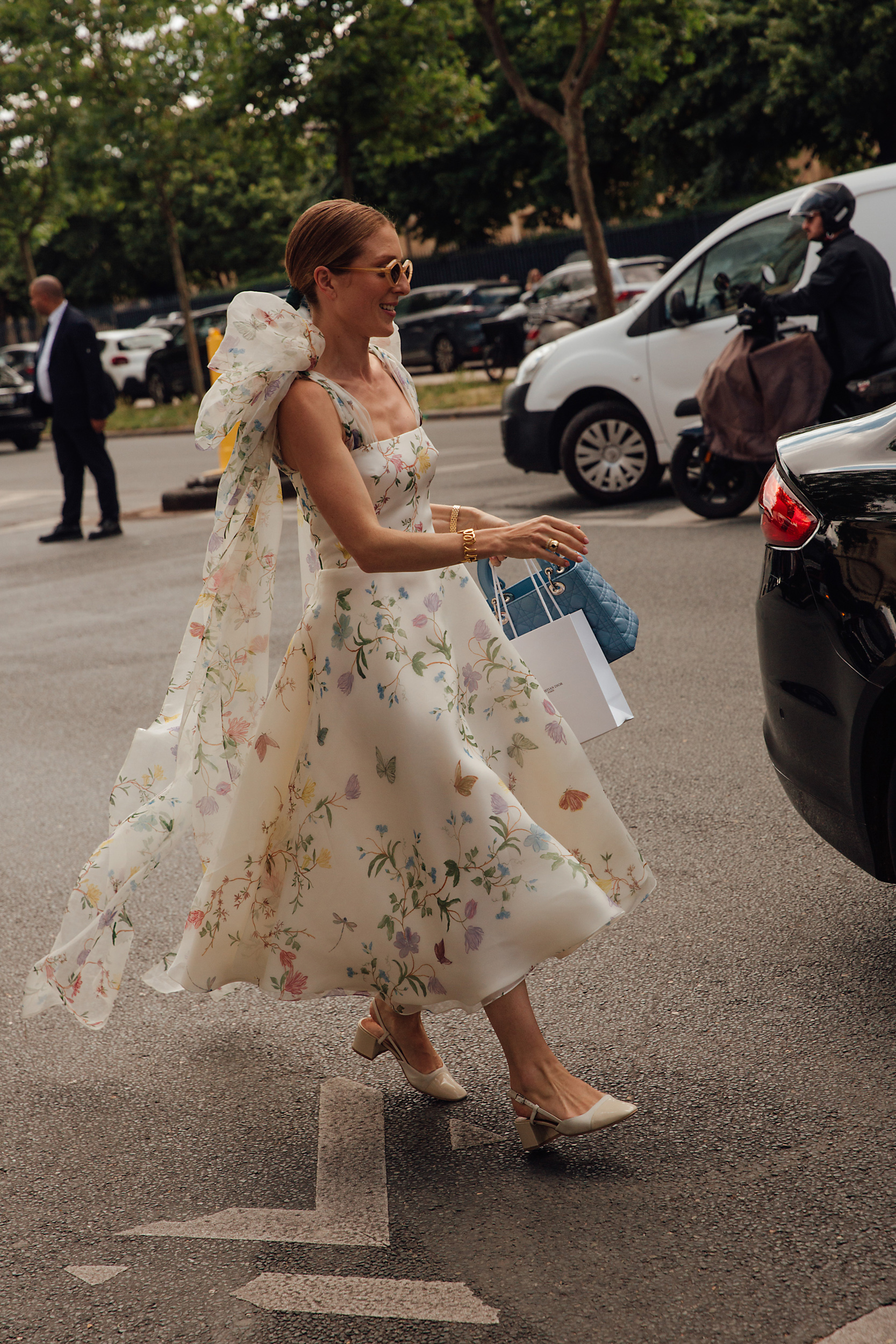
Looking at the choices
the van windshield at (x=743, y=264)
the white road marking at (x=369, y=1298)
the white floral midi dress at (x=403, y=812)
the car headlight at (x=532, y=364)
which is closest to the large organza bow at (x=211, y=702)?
the white floral midi dress at (x=403, y=812)

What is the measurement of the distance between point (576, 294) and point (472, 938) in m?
22.8

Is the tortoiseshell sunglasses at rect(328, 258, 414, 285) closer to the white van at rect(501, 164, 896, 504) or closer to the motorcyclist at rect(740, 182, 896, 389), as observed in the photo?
the motorcyclist at rect(740, 182, 896, 389)

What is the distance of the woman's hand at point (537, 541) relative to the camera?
2.63 meters

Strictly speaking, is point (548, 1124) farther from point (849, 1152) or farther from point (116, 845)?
point (116, 845)

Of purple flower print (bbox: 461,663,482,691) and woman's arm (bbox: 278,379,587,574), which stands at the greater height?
woman's arm (bbox: 278,379,587,574)

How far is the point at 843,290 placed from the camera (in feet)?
26.6

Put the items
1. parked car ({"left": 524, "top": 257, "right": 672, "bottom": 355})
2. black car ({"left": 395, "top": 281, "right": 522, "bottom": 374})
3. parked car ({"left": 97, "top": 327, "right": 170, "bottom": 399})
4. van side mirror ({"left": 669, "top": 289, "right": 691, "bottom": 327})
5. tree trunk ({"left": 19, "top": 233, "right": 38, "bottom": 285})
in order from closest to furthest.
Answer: van side mirror ({"left": 669, "top": 289, "right": 691, "bottom": 327}) → parked car ({"left": 524, "top": 257, "right": 672, "bottom": 355}) → black car ({"left": 395, "top": 281, "right": 522, "bottom": 374}) → parked car ({"left": 97, "top": 327, "right": 170, "bottom": 399}) → tree trunk ({"left": 19, "top": 233, "right": 38, "bottom": 285})

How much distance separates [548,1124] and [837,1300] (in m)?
0.66

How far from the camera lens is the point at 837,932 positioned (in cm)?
358

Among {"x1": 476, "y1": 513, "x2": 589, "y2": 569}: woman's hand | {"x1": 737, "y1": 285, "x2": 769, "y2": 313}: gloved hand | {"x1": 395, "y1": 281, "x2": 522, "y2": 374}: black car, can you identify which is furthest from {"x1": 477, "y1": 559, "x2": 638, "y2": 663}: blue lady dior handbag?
{"x1": 395, "y1": 281, "x2": 522, "y2": 374}: black car

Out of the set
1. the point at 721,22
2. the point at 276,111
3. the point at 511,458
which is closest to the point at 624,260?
the point at 276,111

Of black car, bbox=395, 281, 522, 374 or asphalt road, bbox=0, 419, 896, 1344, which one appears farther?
black car, bbox=395, 281, 522, 374

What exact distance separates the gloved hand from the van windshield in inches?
15.8

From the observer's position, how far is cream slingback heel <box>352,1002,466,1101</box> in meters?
3.02
